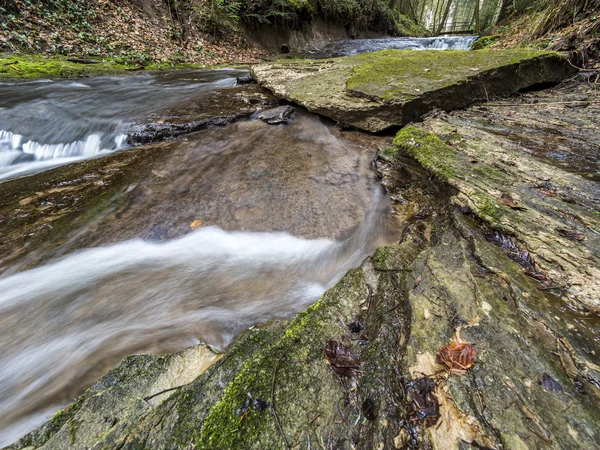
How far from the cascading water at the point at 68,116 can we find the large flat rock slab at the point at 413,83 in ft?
→ 9.53

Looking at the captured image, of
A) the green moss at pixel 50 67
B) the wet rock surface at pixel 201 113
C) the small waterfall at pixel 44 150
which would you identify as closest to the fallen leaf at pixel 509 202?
the wet rock surface at pixel 201 113

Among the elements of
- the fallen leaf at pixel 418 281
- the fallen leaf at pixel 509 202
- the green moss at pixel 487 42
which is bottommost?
the fallen leaf at pixel 418 281

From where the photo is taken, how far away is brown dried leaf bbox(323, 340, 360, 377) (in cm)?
140

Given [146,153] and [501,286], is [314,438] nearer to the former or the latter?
[501,286]

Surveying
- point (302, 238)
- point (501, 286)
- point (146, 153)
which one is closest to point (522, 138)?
point (501, 286)

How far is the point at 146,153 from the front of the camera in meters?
4.26

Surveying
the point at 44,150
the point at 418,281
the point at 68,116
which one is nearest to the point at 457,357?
the point at 418,281

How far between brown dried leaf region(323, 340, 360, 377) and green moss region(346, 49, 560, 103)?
4060 millimetres

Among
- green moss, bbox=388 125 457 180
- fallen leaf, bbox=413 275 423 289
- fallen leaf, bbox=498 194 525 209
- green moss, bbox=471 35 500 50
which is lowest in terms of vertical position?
fallen leaf, bbox=413 275 423 289

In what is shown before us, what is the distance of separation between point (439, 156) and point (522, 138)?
1.34 metres

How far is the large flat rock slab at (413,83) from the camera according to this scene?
4.51 m

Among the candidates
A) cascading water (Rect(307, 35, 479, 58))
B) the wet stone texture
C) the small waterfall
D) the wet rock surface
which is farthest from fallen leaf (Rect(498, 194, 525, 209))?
cascading water (Rect(307, 35, 479, 58))

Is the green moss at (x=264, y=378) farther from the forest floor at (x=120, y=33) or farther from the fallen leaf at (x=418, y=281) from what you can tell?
the forest floor at (x=120, y=33)

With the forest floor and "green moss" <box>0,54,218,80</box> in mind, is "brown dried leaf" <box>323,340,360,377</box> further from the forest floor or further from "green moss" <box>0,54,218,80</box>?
the forest floor
